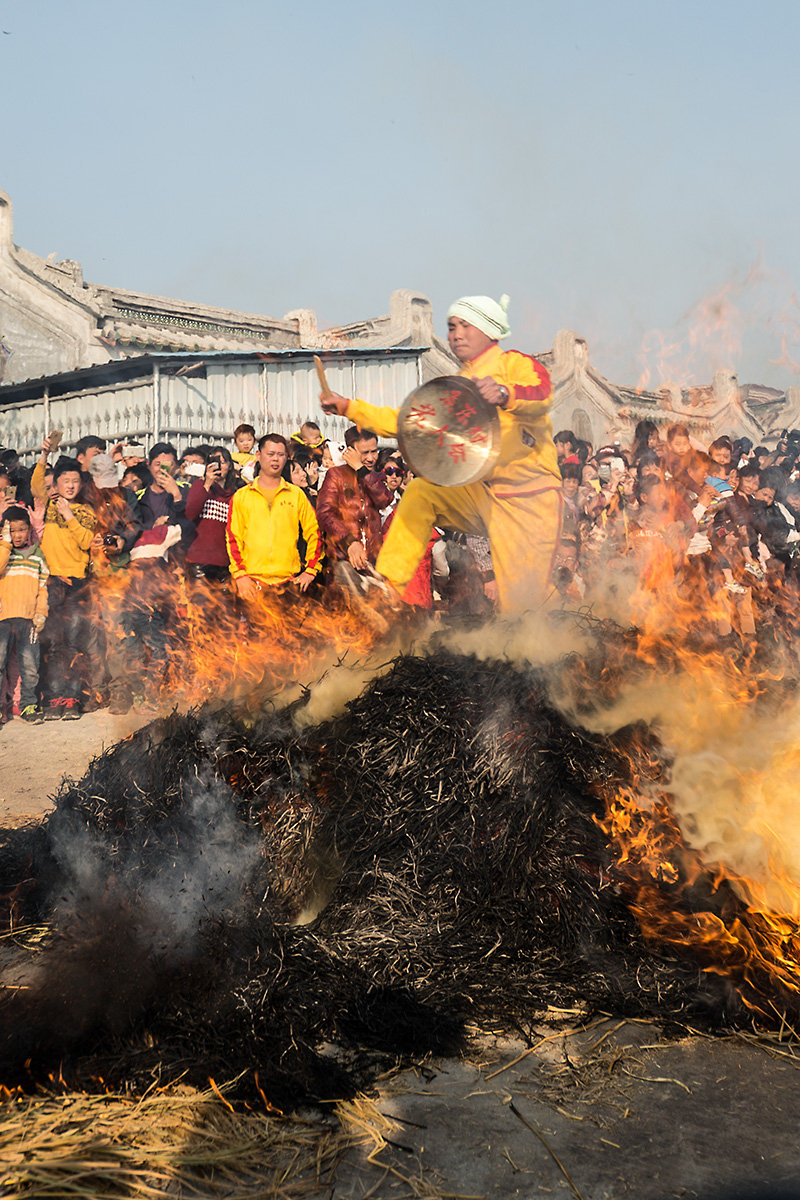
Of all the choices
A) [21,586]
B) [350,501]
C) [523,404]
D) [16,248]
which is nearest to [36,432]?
[16,248]

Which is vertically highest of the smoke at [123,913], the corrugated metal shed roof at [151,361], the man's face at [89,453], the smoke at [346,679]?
the corrugated metal shed roof at [151,361]

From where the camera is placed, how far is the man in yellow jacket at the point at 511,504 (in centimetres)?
632

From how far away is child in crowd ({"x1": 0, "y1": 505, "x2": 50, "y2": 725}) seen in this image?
8.68 metres

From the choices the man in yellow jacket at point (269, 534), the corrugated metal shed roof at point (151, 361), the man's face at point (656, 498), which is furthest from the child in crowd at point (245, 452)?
the corrugated metal shed roof at point (151, 361)

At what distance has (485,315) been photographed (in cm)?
662

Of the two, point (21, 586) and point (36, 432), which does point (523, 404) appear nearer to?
point (21, 586)

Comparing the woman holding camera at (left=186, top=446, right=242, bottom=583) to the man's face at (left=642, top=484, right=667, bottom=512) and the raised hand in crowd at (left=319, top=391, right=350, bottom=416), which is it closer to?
the raised hand in crowd at (left=319, top=391, right=350, bottom=416)

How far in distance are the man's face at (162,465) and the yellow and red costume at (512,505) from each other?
3524 mm

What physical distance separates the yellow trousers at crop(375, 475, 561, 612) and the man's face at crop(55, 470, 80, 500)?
4.10 meters

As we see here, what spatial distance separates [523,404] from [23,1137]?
197 inches

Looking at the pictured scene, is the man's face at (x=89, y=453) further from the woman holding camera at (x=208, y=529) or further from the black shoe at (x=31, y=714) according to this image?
the black shoe at (x=31, y=714)

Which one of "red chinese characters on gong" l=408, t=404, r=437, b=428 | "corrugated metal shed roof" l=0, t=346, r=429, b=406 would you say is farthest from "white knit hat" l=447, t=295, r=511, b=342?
"corrugated metal shed roof" l=0, t=346, r=429, b=406

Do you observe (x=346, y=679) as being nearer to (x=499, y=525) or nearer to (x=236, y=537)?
(x=499, y=525)

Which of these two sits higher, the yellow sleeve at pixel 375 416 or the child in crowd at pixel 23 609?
the yellow sleeve at pixel 375 416
